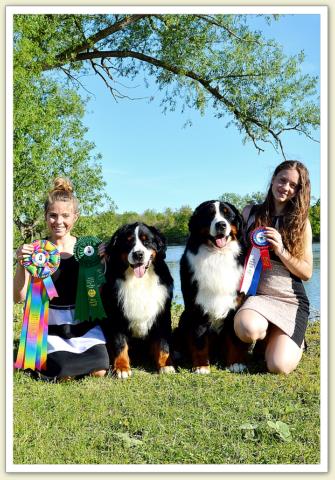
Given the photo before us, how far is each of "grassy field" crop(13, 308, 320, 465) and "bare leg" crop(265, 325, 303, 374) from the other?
0.28 feet

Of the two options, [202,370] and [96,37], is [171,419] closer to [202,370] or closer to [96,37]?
[202,370]

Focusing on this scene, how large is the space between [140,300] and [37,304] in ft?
2.77

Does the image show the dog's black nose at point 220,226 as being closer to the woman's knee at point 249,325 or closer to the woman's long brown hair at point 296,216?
the woman's long brown hair at point 296,216

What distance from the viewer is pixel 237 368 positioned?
4086 millimetres

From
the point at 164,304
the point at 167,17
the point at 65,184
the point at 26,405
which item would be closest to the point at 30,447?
the point at 26,405

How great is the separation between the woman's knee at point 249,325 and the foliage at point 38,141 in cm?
404

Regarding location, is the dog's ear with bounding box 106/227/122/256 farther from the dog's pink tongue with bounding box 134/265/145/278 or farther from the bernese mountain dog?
the bernese mountain dog

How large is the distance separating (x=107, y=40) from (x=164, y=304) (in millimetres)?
7705

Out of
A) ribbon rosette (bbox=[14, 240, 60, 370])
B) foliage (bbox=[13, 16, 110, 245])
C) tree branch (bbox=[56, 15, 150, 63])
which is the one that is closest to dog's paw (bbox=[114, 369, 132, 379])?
ribbon rosette (bbox=[14, 240, 60, 370])

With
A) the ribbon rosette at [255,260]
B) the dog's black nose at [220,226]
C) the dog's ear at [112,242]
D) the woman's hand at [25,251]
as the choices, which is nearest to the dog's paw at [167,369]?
the ribbon rosette at [255,260]

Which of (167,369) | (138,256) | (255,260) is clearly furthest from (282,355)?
(138,256)

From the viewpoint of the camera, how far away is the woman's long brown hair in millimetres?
4219

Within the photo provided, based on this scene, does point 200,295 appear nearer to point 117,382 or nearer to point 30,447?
point 117,382

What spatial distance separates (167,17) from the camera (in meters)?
8.19
